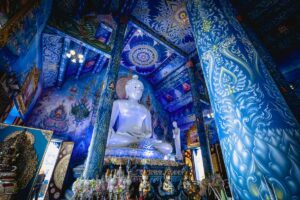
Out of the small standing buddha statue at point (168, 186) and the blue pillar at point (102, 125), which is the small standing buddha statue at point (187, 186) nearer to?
the small standing buddha statue at point (168, 186)

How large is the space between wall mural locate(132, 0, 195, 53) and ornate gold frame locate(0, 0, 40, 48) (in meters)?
3.01

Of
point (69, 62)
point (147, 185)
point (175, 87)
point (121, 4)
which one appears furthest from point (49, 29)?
point (175, 87)

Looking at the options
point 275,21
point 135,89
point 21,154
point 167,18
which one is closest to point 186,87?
point 135,89

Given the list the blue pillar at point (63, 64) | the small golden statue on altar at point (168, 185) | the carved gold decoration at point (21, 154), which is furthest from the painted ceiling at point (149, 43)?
the small golden statue on altar at point (168, 185)

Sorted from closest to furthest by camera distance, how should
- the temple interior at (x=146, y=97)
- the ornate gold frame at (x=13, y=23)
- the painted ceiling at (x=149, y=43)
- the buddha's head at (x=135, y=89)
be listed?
the temple interior at (x=146, y=97) < the ornate gold frame at (x=13, y=23) < the painted ceiling at (x=149, y=43) < the buddha's head at (x=135, y=89)

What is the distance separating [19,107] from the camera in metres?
3.48

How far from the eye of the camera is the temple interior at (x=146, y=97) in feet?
2.53

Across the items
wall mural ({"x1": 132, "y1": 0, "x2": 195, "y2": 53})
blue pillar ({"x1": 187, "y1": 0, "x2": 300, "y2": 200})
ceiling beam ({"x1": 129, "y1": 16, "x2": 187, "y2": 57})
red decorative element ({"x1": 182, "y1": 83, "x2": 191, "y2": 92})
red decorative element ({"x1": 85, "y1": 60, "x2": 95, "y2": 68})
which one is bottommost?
blue pillar ({"x1": 187, "y1": 0, "x2": 300, "y2": 200})

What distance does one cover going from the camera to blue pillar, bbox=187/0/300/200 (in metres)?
0.63

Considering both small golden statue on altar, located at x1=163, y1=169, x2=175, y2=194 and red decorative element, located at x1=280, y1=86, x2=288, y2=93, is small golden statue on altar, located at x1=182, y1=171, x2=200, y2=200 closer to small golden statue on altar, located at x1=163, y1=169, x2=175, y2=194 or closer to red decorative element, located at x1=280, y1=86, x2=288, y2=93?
small golden statue on altar, located at x1=163, y1=169, x2=175, y2=194

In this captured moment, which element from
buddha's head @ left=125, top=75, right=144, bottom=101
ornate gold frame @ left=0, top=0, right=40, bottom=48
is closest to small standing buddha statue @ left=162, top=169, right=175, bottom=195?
buddha's head @ left=125, top=75, right=144, bottom=101

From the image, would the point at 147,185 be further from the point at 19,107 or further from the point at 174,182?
the point at 19,107

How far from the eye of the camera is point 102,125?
2.55 metres

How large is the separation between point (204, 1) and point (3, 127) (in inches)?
189
